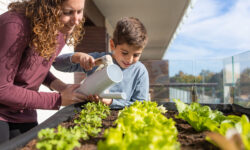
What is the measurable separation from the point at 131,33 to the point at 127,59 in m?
0.18

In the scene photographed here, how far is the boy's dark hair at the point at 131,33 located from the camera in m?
1.36

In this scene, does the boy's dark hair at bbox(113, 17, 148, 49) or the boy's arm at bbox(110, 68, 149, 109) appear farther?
the boy's arm at bbox(110, 68, 149, 109)

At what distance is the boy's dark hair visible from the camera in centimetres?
136

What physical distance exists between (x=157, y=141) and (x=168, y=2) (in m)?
5.86

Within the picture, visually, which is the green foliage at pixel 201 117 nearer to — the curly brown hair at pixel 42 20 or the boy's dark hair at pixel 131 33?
the boy's dark hair at pixel 131 33

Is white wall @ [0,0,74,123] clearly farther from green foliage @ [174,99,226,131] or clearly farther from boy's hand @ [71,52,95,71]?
green foliage @ [174,99,226,131]

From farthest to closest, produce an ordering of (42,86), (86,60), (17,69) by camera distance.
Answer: (42,86), (86,60), (17,69)

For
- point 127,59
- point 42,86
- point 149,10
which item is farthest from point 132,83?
point 149,10

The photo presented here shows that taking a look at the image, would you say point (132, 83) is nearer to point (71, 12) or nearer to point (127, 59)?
point (127, 59)

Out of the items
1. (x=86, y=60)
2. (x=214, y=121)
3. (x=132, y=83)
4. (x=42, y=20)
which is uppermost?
(x=42, y=20)

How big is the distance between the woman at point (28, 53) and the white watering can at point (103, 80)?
6 cm

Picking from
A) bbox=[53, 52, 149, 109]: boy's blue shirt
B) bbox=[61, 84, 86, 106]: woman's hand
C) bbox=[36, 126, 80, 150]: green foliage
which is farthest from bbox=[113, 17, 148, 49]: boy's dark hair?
bbox=[36, 126, 80, 150]: green foliage

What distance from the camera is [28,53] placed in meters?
0.93

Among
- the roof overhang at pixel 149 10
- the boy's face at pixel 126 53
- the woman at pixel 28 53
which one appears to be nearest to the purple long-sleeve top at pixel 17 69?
the woman at pixel 28 53
